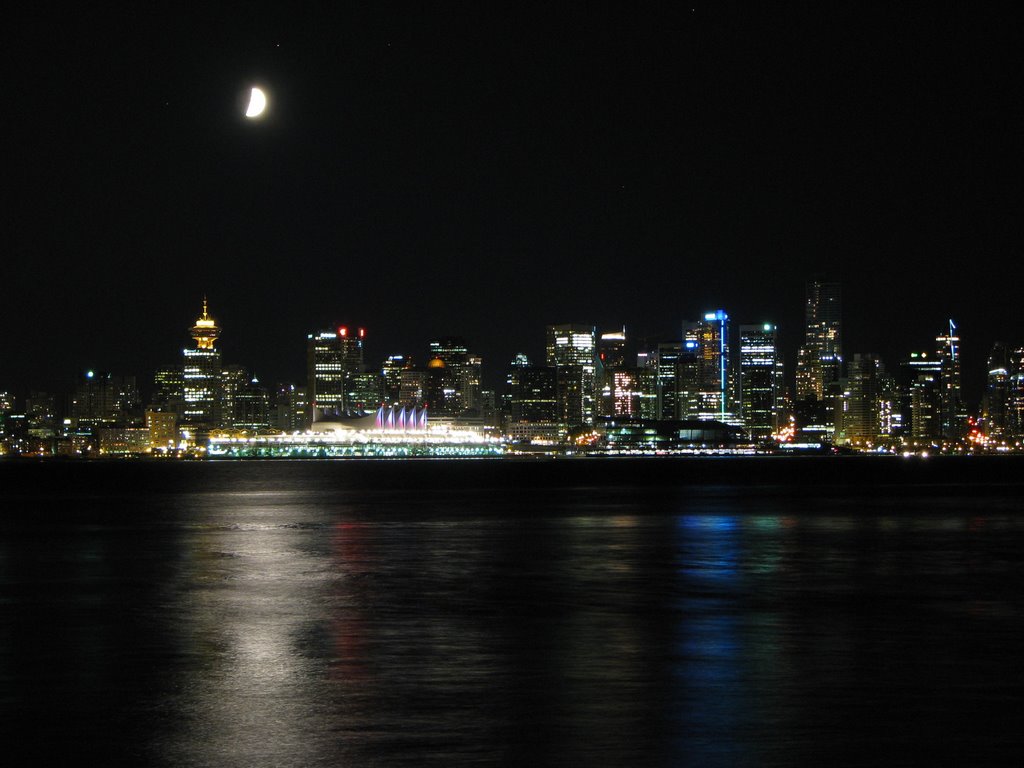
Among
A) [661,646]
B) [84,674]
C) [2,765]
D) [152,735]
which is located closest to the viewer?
[2,765]

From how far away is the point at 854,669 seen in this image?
55.0ft

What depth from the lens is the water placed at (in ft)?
40.9

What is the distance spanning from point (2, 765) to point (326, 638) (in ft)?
26.4

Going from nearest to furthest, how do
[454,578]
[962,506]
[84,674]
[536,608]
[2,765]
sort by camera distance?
[2,765] < [84,674] < [536,608] < [454,578] < [962,506]

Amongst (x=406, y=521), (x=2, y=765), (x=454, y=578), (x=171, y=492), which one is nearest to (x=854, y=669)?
(x=2, y=765)

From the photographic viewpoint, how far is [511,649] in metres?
18.5

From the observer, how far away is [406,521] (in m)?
52.3

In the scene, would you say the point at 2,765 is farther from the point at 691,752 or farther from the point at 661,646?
the point at 661,646

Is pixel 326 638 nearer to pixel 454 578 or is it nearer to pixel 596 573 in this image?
pixel 454 578

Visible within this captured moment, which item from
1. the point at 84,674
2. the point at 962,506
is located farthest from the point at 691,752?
the point at 962,506

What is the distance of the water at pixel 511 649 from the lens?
12.5m

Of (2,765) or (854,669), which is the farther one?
(854,669)

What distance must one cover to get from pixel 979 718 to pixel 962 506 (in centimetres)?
5615

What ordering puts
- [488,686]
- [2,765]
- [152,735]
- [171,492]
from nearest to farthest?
[2,765], [152,735], [488,686], [171,492]
